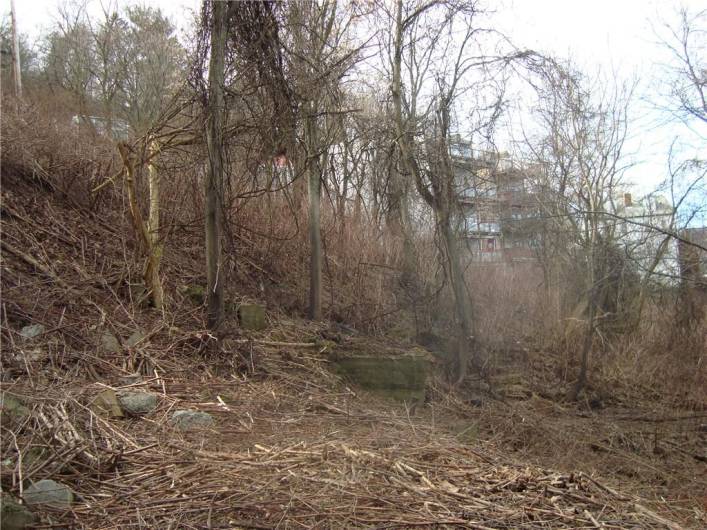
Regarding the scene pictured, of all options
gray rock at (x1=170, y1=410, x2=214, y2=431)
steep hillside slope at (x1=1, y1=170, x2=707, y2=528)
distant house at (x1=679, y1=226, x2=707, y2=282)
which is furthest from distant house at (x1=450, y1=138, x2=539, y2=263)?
gray rock at (x1=170, y1=410, x2=214, y2=431)

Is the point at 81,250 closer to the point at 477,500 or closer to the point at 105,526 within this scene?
the point at 105,526

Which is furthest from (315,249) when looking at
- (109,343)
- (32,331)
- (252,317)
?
(32,331)

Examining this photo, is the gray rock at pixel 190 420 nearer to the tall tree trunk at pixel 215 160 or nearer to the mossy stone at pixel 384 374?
the tall tree trunk at pixel 215 160

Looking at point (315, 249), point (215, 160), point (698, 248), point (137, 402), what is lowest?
point (137, 402)

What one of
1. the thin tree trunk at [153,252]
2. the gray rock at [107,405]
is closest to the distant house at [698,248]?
the thin tree trunk at [153,252]

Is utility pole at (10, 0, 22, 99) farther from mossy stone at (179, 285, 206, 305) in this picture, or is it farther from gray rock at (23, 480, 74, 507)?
gray rock at (23, 480, 74, 507)

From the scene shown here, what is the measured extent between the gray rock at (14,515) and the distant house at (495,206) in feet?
27.5

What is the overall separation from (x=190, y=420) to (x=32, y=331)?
2.18 metres

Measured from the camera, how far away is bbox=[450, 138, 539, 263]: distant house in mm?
10453

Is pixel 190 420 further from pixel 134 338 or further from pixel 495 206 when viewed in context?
pixel 495 206

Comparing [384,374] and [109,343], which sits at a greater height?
[109,343]

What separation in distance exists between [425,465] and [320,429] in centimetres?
135

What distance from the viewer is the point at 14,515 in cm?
277

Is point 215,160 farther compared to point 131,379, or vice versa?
point 215,160
